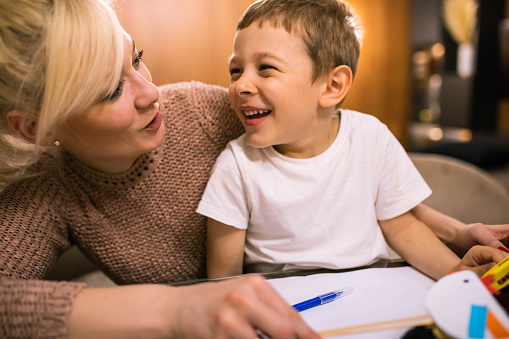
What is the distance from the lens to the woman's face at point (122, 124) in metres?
0.68

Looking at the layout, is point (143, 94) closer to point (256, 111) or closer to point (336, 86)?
point (256, 111)

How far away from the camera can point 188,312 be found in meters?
0.49

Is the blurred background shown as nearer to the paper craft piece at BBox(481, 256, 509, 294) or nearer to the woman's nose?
the woman's nose

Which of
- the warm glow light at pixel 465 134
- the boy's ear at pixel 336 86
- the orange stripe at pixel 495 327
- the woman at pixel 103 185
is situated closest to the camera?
the orange stripe at pixel 495 327

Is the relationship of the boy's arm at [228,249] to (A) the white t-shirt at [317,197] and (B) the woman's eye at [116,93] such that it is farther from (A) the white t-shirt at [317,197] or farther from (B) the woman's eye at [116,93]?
(B) the woman's eye at [116,93]

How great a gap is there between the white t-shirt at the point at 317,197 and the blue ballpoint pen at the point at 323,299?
0.14 m

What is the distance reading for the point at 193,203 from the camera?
891mm

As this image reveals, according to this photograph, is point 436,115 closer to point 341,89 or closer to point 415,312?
point 341,89

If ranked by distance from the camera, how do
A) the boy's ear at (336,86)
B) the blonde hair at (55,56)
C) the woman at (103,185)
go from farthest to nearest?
1. the boy's ear at (336,86)
2. the blonde hair at (55,56)
3. the woman at (103,185)

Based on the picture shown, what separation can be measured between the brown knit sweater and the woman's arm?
0.26m

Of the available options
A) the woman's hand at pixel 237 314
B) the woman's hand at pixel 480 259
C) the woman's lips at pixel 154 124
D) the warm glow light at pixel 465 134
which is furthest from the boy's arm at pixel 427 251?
the warm glow light at pixel 465 134

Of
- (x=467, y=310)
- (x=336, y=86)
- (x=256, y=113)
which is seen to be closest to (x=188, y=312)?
(x=467, y=310)

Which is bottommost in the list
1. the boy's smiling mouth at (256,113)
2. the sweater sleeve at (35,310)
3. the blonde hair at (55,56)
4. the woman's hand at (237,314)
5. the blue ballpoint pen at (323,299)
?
the blue ballpoint pen at (323,299)

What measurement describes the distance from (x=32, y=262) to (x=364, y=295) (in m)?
0.56
